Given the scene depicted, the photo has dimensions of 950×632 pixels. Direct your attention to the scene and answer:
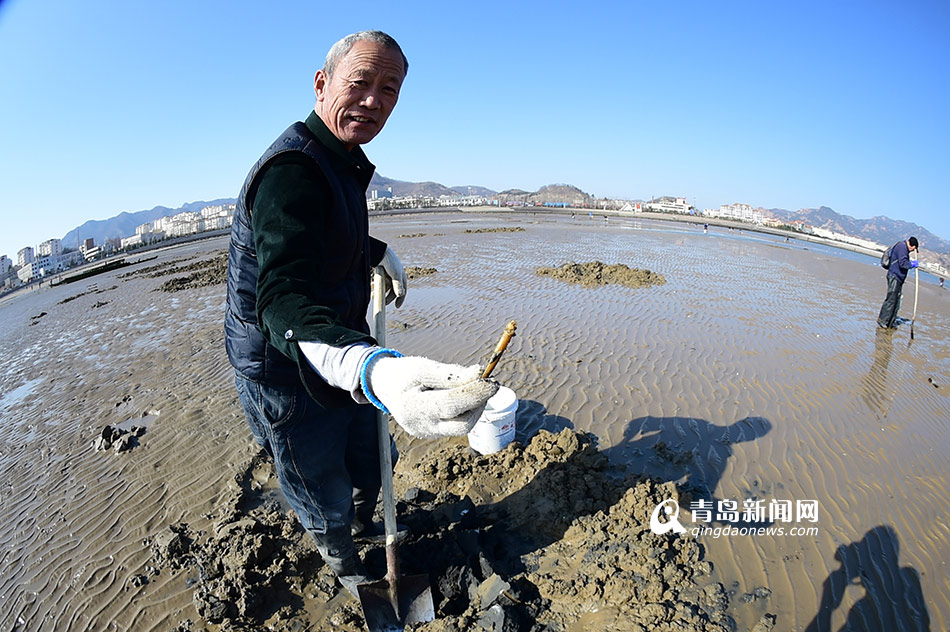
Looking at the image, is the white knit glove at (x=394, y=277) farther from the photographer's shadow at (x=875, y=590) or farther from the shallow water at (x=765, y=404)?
the photographer's shadow at (x=875, y=590)

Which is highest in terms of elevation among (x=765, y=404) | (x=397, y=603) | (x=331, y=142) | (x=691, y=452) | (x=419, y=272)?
(x=331, y=142)

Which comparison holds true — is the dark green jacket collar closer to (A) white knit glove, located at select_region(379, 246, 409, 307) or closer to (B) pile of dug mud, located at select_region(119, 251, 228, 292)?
(A) white knit glove, located at select_region(379, 246, 409, 307)

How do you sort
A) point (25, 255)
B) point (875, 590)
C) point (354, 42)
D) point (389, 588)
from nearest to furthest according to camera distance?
point (354, 42), point (389, 588), point (875, 590), point (25, 255)

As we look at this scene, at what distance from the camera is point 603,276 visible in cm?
1289

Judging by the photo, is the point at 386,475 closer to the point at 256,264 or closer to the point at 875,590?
the point at 256,264

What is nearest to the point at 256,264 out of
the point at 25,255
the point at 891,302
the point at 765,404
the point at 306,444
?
the point at 306,444

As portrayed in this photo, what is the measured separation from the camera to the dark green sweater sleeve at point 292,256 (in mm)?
1438

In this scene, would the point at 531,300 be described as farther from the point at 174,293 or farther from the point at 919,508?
the point at 174,293

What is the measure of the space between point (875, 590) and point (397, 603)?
308 centimetres

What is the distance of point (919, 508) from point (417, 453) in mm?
4364

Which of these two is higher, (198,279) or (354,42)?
(354,42)

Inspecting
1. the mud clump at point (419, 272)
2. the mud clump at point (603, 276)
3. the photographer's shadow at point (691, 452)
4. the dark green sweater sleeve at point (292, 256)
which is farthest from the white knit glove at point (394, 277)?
the mud clump at point (419, 272)

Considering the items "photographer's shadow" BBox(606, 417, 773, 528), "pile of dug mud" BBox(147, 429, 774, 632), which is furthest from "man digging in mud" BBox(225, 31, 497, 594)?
"photographer's shadow" BBox(606, 417, 773, 528)

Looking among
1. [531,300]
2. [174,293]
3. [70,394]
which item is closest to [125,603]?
[70,394]
